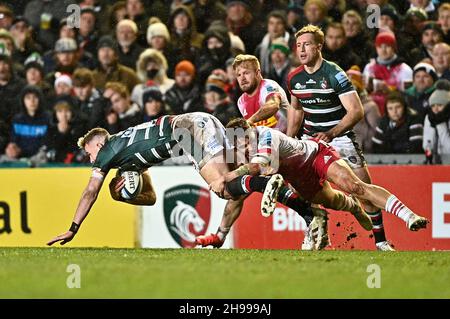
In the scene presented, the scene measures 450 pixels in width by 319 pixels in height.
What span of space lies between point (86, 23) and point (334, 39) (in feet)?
12.7

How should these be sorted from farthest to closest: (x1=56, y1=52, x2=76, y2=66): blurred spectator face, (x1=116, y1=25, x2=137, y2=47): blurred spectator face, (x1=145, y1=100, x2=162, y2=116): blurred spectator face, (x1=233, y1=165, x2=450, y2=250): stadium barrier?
1. (x1=56, y1=52, x2=76, y2=66): blurred spectator face
2. (x1=116, y1=25, x2=137, y2=47): blurred spectator face
3. (x1=145, y1=100, x2=162, y2=116): blurred spectator face
4. (x1=233, y1=165, x2=450, y2=250): stadium barrier

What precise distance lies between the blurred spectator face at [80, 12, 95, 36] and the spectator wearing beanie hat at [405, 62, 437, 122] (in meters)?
4.87

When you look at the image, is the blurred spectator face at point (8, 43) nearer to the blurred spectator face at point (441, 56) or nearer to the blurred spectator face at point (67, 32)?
the blurred spectator face at point (67, 32)

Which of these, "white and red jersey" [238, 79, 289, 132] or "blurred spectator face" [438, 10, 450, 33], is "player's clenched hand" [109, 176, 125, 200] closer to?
"white and red jersey" [238, 79, 289, 132]

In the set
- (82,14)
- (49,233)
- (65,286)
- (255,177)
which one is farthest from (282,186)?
(82,14)

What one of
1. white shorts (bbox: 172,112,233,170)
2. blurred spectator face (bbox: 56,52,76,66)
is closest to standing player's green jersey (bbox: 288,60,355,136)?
white shorts (bbox: 172,112,233,170)

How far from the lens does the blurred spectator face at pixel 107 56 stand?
1484 cm

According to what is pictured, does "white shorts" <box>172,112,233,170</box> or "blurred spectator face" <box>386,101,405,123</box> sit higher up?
"blurred spectator face" <box>386,101,405,123</box>

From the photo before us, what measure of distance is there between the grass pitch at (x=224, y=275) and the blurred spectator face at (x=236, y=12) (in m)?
5.04

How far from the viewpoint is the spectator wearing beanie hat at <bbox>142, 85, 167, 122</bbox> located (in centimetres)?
1401

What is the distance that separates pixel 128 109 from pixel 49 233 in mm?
2284

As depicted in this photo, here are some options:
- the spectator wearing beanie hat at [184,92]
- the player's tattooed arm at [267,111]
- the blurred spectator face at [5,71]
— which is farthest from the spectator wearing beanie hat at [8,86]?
the player's tattooed arm at [267,111]

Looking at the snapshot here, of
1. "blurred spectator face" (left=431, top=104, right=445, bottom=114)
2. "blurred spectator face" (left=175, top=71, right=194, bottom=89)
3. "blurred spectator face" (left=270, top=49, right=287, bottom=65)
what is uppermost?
"blurred spectator face" (left=270, top=49, right=287, bottom=65)
